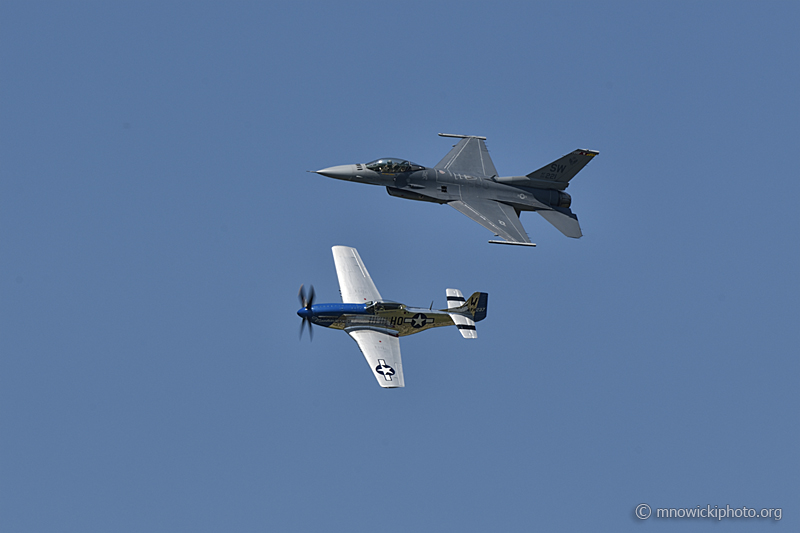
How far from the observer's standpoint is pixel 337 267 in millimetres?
64625

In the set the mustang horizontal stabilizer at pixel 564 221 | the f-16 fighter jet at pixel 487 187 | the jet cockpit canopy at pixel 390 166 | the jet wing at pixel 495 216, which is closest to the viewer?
the jet wing at pixel 495 216

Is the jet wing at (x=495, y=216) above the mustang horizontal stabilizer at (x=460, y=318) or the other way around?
above

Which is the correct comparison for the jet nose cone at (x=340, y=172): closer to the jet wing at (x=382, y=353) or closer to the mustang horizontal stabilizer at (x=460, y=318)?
the mustang horizontal stabilizer at (x=460, y=318)

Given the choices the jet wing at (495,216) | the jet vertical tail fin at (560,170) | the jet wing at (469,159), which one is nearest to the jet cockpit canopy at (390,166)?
the jet wing at (469,159)

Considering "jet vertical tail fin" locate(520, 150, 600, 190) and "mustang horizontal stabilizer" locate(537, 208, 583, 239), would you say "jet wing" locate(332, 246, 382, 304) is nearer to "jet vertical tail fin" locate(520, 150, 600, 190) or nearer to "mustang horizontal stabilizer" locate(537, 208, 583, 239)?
"mustang horizontal stabilizer" locate(537, 208, 583, 239)

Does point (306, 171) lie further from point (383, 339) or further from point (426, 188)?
point (383, 339)

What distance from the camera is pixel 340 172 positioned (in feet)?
216

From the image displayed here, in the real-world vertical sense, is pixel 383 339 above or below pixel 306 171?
below

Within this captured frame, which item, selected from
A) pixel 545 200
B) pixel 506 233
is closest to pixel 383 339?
pixel 506 233

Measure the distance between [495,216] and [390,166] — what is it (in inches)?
280

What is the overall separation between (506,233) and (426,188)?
19.9 feet

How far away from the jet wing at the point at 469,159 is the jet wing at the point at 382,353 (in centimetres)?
1294

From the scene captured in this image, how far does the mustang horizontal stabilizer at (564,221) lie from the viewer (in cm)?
6558

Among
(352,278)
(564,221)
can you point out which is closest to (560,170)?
(564,221)
